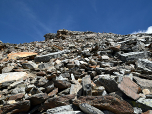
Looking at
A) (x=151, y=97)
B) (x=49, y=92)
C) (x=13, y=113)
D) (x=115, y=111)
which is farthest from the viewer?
(x=49, y=92)

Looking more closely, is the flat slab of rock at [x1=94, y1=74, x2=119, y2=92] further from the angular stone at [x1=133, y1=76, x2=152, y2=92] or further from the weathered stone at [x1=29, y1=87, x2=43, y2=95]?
the weathered stone at [x1=29, y1=87, x2=43, y2=95]

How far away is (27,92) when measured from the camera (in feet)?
11.2

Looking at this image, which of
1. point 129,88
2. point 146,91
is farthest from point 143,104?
point 146,91

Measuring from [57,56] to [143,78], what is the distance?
19.7 feet

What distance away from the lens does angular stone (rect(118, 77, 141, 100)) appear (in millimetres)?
2780

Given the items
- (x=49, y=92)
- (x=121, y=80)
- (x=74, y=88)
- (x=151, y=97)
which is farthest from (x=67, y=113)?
(x=151, y=97)

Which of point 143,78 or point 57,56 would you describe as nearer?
point 143,78

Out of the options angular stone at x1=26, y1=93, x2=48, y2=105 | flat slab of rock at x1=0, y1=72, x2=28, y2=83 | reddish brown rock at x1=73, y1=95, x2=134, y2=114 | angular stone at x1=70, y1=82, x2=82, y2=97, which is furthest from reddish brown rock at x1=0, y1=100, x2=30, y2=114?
flat slab of rock at x1=0, y1=72, x2=28, y2=83

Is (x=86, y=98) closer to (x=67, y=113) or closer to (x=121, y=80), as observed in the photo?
(x=67, y=113)

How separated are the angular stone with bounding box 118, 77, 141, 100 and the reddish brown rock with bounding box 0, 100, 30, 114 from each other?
2935 millimetres

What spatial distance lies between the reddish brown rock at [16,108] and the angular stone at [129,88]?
293 cm

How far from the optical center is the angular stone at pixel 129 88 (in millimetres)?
2780

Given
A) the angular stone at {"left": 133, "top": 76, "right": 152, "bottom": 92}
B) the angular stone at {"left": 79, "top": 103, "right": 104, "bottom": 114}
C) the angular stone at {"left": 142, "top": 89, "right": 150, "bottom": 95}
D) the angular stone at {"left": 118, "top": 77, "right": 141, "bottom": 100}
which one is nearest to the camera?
the angular stone at {"left": 79, "top": 103, "right": 104, "bottom": 114}

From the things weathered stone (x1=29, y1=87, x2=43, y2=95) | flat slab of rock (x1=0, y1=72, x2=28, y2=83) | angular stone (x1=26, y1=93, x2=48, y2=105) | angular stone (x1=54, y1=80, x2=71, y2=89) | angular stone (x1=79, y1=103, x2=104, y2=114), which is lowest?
angular stone (x1=79, y1=103, x2=104, y2=114)
